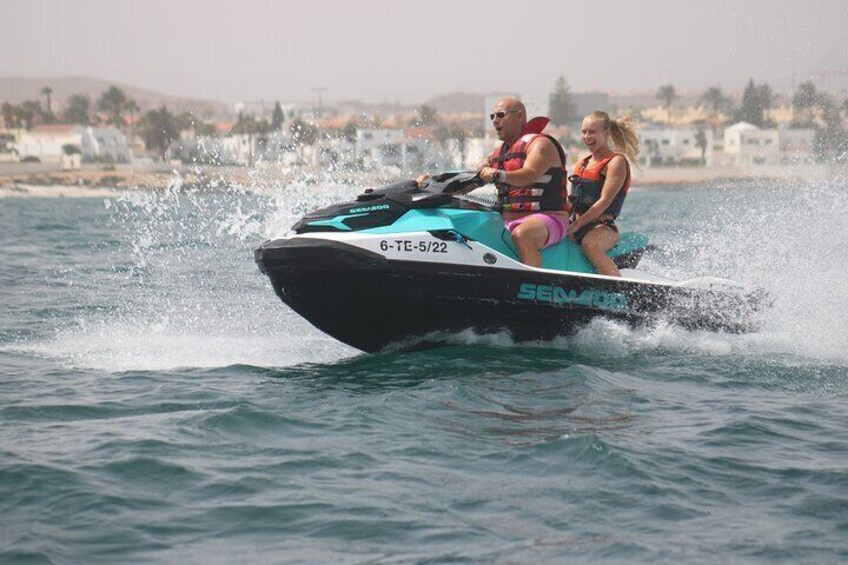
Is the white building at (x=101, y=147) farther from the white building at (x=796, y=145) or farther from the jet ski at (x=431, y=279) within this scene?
the jet ski at (x=431, y=279)

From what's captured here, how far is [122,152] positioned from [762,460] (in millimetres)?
136741

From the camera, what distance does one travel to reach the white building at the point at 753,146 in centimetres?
13188

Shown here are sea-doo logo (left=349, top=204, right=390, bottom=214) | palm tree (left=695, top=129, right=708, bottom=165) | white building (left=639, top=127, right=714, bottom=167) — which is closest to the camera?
sea-doo logo (left=349, top=204, right=390, bottom=214)

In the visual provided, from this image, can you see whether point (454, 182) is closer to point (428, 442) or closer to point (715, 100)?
point (428, 442)

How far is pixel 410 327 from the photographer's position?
900 cm

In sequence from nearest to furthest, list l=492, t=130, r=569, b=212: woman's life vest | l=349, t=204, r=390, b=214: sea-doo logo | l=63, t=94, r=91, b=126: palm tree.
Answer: l=349, t=204, r=390, b=214: sea-doo logo
l=492, t=130, r=569, b=212: woman's life vest
l=63, t=94, r=91, b=126: palm tree

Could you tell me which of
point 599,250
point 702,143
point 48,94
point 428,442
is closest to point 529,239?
point 599,250

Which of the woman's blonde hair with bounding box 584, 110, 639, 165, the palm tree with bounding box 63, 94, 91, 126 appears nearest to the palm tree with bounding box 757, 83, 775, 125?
the palm tree with bounding box 63, 94, 91, 126

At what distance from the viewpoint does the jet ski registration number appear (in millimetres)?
8617

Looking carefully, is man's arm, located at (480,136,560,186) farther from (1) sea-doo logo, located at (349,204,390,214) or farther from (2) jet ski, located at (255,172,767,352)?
(1) sea-doo logo, located at (349,204,390,214)

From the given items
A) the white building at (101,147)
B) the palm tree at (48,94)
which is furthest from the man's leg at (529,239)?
the palm tree at (48,94)

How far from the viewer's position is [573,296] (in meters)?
9.02

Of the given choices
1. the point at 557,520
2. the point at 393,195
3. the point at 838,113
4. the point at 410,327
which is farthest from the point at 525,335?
the point at 838,113

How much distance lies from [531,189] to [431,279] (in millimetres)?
1102
